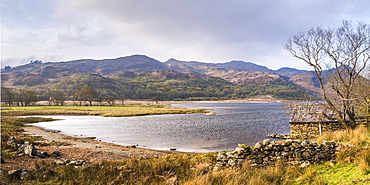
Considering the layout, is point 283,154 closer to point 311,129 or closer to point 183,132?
point 311,129

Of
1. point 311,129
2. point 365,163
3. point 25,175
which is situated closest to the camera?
point 365,163

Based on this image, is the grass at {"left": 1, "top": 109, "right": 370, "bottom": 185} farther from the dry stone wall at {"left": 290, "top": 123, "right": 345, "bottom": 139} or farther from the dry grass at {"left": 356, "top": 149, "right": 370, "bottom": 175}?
the dry stone wall at {"left": 290, "top": 123, "right": 345, "bottom": 139}

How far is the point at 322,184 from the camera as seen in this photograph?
25.8ft

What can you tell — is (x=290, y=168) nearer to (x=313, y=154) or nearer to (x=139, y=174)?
(x=313, y=154)

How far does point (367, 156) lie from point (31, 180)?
1452cm

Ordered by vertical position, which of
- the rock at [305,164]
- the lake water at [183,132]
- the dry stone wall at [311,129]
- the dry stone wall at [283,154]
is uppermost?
the dry stone wall at [283,154]

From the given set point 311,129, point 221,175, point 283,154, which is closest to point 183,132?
point 311,129

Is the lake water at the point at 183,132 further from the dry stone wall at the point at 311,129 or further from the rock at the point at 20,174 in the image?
the rock at the point at 20,174

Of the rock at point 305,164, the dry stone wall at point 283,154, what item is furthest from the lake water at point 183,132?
the rock at point 305,164

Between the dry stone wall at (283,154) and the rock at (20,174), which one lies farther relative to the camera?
the dry stone wall at (283,154)

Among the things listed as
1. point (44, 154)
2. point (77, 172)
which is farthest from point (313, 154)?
point (44, 154)

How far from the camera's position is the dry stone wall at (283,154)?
11.2 meters

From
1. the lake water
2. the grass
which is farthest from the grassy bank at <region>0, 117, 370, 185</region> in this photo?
the lake water

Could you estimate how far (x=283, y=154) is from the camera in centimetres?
1160
